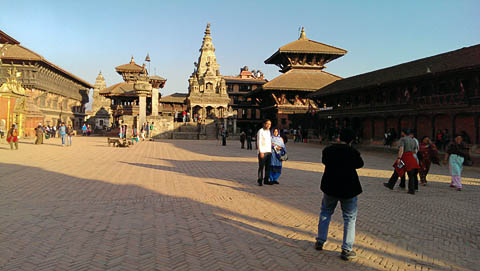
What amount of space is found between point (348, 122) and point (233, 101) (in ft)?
141

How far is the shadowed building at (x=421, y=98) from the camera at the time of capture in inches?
680

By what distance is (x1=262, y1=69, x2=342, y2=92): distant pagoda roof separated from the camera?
3947cm

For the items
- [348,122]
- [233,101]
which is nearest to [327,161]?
[348,122]

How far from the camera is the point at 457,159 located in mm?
8961

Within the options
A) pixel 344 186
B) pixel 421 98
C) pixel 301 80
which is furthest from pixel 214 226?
pixel 301 80

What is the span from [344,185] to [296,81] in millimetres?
38776

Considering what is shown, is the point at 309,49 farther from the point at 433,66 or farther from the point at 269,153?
the point at 269,153

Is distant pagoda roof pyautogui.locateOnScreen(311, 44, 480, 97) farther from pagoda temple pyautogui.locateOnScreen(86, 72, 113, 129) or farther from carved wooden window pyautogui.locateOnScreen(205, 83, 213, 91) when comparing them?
pagoda temple pyautogui.locateOnScreen(86, 72, 113, 129)

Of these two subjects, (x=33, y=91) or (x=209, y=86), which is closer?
(x=33, y=91)

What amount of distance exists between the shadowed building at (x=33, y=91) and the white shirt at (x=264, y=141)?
27.6 meters

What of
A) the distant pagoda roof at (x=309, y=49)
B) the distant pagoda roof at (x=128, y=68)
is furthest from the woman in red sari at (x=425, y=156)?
the distant pagoda roof at (x=128, y=68)

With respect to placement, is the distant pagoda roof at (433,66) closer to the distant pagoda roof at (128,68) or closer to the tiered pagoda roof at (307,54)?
the tiered pagoda roof at (307,54)

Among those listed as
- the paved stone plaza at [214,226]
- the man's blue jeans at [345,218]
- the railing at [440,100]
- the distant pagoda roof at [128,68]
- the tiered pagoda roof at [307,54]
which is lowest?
the paved stone plaza at [214,226]

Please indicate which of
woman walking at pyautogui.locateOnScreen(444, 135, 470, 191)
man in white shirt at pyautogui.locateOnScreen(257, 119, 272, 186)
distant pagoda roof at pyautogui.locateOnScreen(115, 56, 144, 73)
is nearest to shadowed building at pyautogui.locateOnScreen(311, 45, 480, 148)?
woman walking at pyautogui.locateOnScreen(444, 135, 470, 191)
